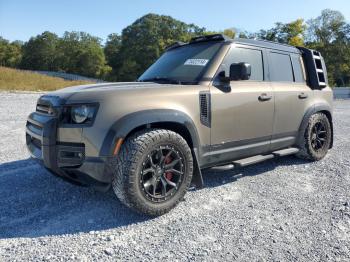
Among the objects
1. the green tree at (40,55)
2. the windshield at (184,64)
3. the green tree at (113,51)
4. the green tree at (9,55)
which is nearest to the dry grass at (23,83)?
the windshield at (184,64)

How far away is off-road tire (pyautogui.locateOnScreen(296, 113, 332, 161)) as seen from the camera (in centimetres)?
500

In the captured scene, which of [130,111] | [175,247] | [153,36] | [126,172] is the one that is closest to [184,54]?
[130,111]

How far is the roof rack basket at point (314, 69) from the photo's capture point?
518cm

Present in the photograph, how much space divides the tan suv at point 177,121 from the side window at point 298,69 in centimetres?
3

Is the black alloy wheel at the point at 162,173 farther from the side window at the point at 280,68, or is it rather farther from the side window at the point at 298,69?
the side window at the point at 298,69

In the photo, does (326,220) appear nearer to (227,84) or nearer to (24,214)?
Result: (227,84)

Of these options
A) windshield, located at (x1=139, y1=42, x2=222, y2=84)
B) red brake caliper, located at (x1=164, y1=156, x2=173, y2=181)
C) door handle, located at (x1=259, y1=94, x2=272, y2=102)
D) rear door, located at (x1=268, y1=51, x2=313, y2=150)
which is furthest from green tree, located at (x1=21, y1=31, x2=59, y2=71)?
red brake caliper, located at (x1=164, y1=156, x2=173, y2=181)

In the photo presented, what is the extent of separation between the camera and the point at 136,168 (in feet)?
9.74

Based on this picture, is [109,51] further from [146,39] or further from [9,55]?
[9,55]

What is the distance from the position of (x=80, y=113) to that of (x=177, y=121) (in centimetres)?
96

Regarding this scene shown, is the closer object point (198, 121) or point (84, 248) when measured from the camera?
point (84, 248)

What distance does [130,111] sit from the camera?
3.01 m

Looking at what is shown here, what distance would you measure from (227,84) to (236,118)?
42 cm

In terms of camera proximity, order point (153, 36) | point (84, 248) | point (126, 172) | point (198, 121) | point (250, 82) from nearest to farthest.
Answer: point (84, 248), point (126, 172), point (198, 121), point (250, 82), point (153, 36)
